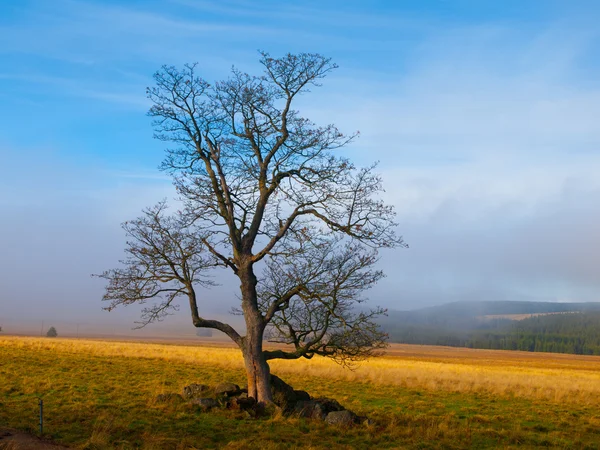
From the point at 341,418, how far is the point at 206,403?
4662 mm

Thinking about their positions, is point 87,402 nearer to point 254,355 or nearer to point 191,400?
point 191,400

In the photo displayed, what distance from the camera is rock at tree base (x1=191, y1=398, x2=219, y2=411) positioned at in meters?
17.9

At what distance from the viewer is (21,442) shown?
12859 millimetres

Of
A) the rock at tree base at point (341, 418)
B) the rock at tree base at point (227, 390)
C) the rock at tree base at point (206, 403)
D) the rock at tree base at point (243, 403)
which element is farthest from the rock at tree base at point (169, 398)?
the rock at tree base at point (341, 418)

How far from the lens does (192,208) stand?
17625mm

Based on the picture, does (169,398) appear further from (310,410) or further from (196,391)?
(310,410)

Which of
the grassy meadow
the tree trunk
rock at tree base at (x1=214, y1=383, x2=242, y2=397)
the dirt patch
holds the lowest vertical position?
the grassy meadow

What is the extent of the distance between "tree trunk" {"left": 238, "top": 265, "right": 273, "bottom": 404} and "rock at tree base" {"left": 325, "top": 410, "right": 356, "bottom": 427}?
6.69 ft

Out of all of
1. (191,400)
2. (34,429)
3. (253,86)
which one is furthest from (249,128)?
(34,429)

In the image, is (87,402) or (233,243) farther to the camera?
(87,402)

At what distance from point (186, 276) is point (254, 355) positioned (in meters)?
3.52

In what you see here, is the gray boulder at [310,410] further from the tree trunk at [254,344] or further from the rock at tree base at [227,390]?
the rock at tree base at [227,390]

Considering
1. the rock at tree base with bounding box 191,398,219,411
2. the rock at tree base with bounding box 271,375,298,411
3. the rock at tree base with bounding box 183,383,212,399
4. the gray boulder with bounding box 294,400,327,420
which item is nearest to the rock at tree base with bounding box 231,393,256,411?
the rock at tree base with bounding box 191,398,219,411

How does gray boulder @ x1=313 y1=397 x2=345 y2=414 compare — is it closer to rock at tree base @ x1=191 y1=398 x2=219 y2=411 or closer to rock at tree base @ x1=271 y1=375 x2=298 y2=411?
rock at tree base @ x1=271 y1=375 x2=298 y2=411
